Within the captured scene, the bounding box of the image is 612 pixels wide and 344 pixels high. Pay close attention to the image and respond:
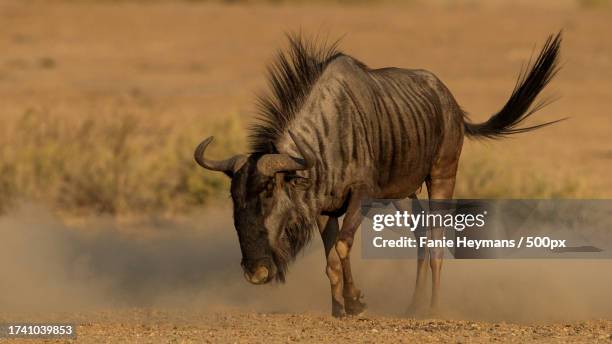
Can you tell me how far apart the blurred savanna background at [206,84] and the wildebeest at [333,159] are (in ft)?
4.42

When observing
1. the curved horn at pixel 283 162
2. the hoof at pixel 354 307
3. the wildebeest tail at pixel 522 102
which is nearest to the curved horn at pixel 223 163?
the curved horn at pixel 283 162

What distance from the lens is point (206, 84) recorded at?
73.1 ft

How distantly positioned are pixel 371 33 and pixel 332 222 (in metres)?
19.8

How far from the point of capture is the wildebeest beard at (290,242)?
7176 mm

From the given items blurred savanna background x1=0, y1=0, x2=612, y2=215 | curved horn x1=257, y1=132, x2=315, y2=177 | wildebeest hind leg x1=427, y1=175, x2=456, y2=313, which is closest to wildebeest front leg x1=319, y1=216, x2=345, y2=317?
curved horn x1=257, y1=132, x2=315, y2=177

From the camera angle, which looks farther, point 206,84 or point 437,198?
point 206,84

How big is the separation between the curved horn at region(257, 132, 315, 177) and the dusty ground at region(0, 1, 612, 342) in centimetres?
90

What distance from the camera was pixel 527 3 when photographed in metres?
37.4

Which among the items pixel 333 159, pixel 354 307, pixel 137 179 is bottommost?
pixel 354 307

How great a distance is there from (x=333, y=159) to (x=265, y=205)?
0.59m

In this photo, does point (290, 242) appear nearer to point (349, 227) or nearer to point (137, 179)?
point (349, 227)

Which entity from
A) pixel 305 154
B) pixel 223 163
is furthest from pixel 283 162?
pixel 223 163

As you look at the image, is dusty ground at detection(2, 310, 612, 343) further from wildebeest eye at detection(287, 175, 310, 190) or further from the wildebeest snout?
wildebeest eye at detection(287, 175, 310, 190)

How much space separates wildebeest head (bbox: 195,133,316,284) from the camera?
277 inches
